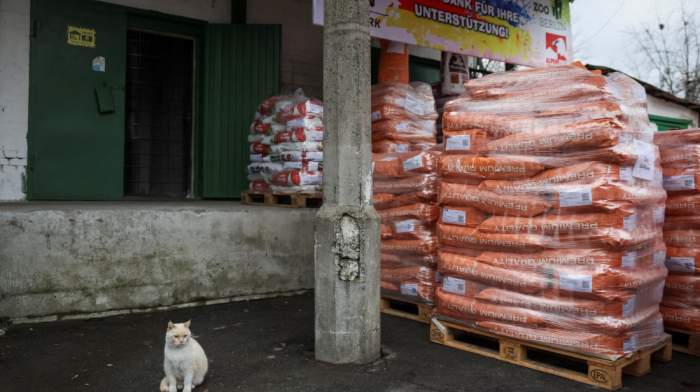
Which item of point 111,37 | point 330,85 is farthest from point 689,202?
point 111,37

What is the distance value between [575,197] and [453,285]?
49.0 inches

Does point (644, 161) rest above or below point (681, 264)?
above

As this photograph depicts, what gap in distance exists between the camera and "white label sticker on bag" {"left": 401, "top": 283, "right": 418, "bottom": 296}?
505cm

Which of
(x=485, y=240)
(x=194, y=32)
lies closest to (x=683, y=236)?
(x=485, y=240)

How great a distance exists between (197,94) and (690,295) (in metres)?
6.71

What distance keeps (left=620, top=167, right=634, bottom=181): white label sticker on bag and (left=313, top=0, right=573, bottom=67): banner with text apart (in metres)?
3.30

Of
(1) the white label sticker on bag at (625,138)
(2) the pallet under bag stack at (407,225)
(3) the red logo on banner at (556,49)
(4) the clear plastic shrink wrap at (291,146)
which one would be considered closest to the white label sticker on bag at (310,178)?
(4) the clear plastic shrink wrap at (291,146)

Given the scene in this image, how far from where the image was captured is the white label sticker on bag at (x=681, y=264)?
14.1 ft

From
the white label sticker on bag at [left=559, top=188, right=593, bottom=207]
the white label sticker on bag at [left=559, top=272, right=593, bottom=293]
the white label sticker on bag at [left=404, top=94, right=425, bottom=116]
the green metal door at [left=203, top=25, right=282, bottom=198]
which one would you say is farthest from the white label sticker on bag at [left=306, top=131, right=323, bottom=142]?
the white label sticker on bag at [left=559, top=272, right=593, bottom=293]

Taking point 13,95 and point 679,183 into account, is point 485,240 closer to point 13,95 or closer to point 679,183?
point 679,183

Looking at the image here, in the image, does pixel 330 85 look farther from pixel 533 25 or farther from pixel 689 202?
pixel 533 25

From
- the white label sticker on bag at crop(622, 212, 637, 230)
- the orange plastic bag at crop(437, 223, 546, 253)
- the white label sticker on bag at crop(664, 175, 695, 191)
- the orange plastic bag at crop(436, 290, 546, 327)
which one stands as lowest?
the orange plastic bag at crop(436, 290, 546, 327)

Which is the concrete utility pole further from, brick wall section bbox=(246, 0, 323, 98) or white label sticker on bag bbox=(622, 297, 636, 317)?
brick wall section bbox=(246, 0, 323, 98)

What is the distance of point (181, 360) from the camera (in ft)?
10.6
